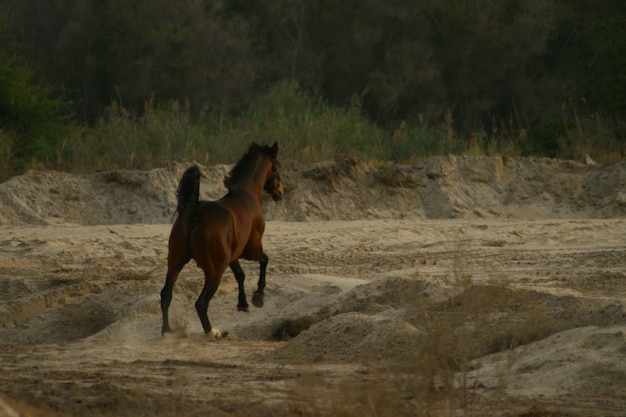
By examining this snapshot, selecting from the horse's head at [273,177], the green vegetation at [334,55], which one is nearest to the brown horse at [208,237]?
the horse's head at [273,177]

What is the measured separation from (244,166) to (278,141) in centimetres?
1011

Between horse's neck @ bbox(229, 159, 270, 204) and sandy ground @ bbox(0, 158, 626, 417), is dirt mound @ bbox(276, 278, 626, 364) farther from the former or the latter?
horse's neck @ bbox(229, 159, 270, 204)

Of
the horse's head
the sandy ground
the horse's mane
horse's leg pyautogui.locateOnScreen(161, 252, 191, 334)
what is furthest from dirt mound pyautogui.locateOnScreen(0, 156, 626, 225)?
horse's leg pyautogui.locateOnScreen(161, 252, 191, 334)

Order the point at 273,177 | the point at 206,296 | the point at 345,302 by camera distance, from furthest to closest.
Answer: the point at 273,177 → the point at 345,302 → the point at 206,296

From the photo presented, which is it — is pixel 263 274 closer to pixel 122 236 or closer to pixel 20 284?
pixel 20 284

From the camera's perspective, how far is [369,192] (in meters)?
19.2

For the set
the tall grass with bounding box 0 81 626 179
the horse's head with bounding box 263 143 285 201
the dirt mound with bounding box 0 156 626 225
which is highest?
the horse's head with bounding box 263 143 285 201

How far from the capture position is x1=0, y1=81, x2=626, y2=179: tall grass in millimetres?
19969

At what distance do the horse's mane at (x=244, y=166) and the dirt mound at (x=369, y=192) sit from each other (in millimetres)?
6277

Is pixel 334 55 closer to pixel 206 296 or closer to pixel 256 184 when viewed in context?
pixel 256 184

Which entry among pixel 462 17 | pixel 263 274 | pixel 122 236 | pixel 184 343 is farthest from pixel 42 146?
pixel 462 17

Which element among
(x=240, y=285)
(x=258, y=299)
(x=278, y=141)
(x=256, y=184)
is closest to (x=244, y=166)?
(x=256, y=184)

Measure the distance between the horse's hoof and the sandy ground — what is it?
0.14 metres

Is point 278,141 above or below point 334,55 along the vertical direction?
below
